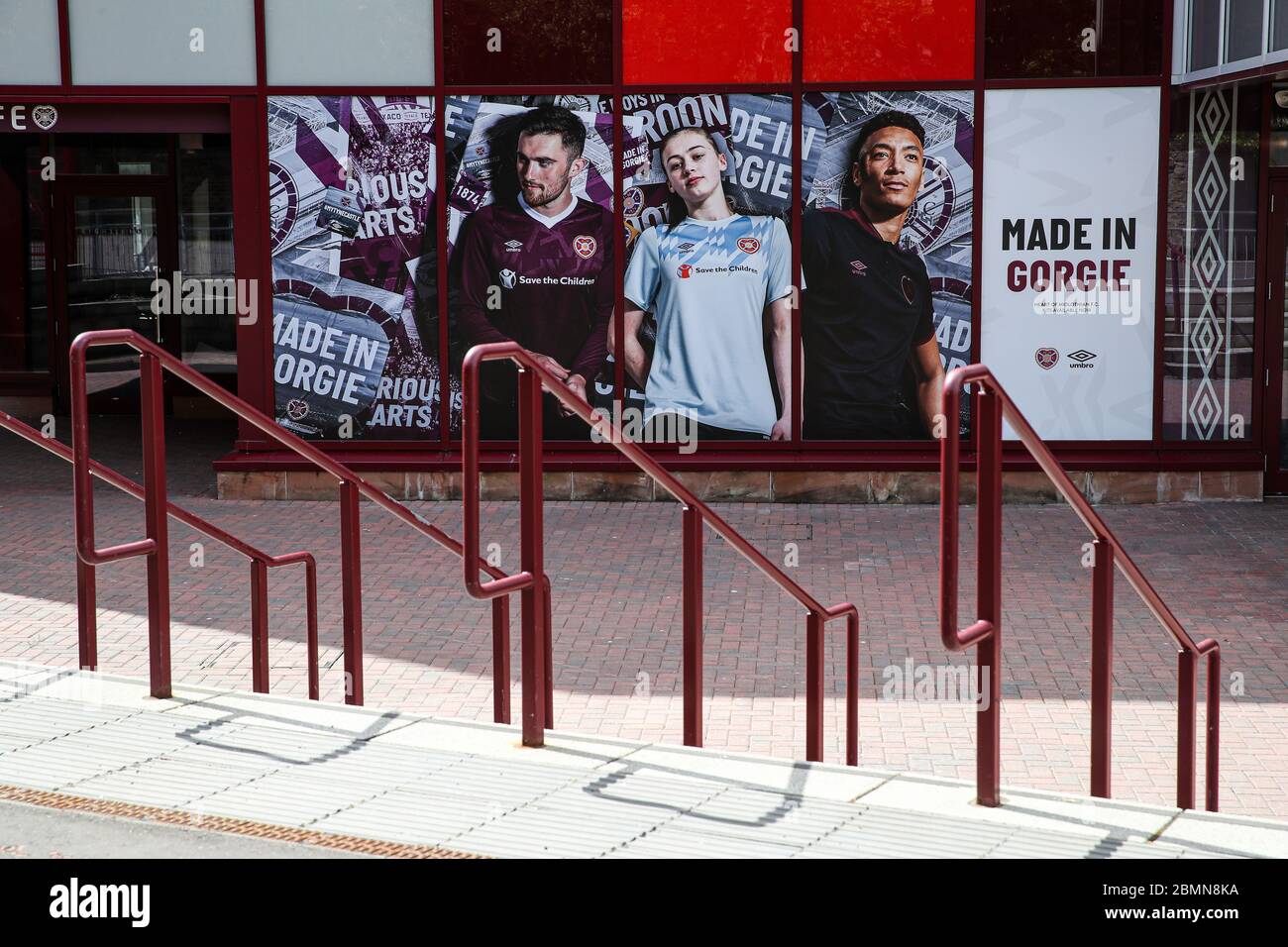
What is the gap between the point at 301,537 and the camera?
11.3 m

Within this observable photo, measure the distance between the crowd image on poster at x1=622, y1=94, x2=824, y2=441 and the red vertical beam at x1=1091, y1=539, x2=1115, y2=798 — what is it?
7288 mm

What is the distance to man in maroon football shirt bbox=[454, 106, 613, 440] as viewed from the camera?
487 inches

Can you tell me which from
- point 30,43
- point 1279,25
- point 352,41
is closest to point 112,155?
point 30,43

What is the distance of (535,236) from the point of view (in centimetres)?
1246

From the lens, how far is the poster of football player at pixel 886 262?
39.9 feet

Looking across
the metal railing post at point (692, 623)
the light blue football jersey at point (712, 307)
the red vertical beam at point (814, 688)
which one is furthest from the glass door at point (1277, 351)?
the metal railing post at point (692, 623)

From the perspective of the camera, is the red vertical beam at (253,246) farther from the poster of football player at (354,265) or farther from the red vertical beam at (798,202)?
the red vertical beam at (798,202)

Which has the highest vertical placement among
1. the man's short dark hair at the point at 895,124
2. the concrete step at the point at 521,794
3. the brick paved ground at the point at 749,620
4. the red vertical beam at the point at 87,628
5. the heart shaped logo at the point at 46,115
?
the heart shaped logo at the point at 46,115

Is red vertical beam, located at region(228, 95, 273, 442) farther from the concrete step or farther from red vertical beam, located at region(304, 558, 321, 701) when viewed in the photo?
the concrete step

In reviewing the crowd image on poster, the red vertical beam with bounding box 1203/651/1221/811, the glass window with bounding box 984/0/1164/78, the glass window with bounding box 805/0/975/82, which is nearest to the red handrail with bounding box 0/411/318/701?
the red vertical beam with bounding box 1203/651/1221/811

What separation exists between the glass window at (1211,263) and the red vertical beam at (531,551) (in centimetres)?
835
